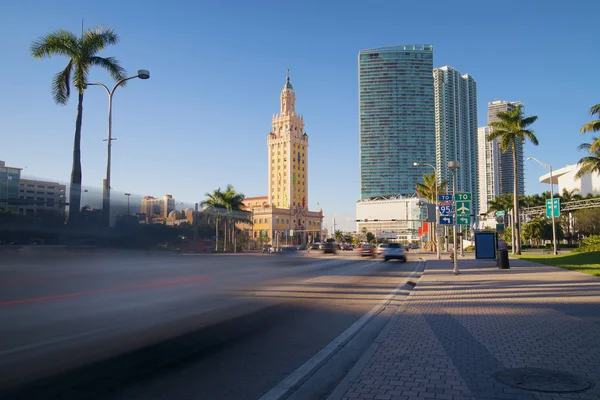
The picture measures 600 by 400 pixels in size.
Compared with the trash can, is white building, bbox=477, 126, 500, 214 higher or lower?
higher

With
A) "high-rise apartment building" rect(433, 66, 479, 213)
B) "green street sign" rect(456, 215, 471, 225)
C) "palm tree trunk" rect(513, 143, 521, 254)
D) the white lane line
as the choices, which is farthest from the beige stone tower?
the white lane line

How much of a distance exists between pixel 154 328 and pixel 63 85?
65.5 ft

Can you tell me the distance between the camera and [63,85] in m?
24.3

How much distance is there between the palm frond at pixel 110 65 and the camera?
988 inches

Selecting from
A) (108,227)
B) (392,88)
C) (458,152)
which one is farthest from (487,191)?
(108,227)

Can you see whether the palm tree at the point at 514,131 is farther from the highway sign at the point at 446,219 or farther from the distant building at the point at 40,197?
the distant building at the point at 40,197

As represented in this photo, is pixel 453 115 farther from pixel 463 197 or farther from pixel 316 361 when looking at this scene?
pixel 316 361

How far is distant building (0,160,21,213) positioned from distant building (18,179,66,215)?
0.48 ft

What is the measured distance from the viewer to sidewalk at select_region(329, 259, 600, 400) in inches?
199

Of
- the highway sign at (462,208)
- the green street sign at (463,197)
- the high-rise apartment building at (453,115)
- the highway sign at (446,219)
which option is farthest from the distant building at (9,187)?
the high-rise apartment building at (453,115)

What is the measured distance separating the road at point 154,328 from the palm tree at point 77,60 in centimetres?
875

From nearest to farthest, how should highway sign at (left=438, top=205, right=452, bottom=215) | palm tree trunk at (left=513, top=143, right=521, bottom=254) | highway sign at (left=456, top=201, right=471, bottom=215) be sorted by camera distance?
highway sign at (left=438, top=205, right=452, bottom=215) → highway sign at (left=456, top=201, right=471, bottom=215) → palm tree trunk at (left=513, top=143, right=521, bottom=254)

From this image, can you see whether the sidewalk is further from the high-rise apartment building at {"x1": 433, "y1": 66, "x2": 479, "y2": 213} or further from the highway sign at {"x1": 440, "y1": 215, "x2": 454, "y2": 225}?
the high-rise apartment building at {"x1": 433, "y1": 66, "x2": 479, "y2": 213}

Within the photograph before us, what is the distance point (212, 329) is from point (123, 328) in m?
1.68
